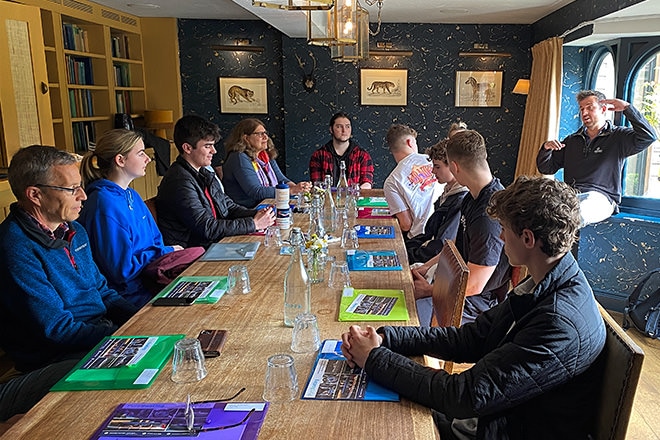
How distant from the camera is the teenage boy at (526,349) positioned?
1.26 meters

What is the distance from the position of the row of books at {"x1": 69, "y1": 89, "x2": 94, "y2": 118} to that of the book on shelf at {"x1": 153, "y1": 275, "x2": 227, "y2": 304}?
4195 mm

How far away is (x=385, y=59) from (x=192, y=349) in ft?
19.2

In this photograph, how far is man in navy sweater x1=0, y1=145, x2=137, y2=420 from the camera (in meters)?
1.84

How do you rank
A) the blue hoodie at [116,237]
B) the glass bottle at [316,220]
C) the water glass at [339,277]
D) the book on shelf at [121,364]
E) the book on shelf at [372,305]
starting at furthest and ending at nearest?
the glass bottle at [316,220]
the blue hoodie at [116,237]
the water glass at [339,277]
the book on shelf at [372,305]
the book on shelf at [121,364]

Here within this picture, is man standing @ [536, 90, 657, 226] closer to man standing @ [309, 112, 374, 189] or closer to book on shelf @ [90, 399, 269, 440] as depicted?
man standing @ [309, 112, 374, 189]

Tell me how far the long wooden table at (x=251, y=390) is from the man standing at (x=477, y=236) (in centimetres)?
41

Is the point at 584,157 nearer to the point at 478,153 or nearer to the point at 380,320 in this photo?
the point at 478,153

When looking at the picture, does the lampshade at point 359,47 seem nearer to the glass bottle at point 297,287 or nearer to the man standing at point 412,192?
the man standing at point 412,192

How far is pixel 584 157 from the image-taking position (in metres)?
4.38

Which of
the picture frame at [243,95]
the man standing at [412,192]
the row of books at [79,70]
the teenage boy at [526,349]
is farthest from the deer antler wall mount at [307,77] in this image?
the teenage boy at [526,349]

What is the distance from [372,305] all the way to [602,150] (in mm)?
3190

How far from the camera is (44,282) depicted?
1.88 metres

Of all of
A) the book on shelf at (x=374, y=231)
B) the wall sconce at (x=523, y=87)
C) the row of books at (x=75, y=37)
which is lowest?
the book on shelf at (x=374, y=231)

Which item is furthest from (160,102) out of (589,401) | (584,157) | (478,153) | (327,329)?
(589,401)
